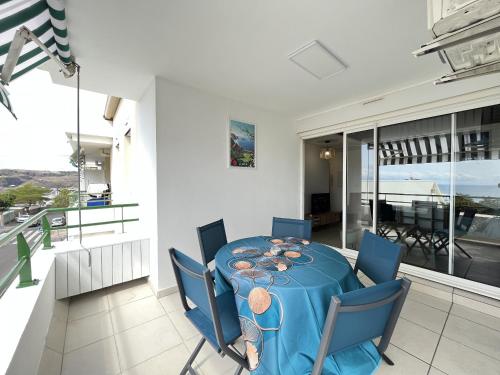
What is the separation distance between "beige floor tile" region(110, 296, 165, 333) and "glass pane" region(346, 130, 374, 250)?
10.4 ft

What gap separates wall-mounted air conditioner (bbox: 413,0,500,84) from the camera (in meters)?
0.94

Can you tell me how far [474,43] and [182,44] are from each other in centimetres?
211

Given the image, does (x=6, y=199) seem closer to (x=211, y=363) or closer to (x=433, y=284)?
(x=211, y=363)

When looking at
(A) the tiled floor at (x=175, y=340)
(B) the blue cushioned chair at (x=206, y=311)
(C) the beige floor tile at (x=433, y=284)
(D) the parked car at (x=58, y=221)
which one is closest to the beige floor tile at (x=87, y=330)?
(A) the tiled floor at (x=175, y=340)

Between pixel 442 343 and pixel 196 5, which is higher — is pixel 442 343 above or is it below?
below

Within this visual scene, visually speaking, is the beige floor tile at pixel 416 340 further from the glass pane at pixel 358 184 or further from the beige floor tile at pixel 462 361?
the glass pane at pixel 358 184

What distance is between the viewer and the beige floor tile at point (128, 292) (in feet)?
8.02

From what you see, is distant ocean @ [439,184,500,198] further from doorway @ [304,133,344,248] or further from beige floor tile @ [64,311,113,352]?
beige floor tile @ [64,311,113,352]

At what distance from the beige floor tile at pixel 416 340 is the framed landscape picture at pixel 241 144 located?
2708 mm

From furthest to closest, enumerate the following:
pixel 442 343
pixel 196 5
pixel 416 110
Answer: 1. pixel 416 110
2. pixel 442 343
3. pixel 196 5

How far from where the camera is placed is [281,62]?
218 cm

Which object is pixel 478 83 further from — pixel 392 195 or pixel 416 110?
pixel 392 195

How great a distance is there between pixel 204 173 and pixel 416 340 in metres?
2.90

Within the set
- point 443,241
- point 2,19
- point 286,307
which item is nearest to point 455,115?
point 443,241
